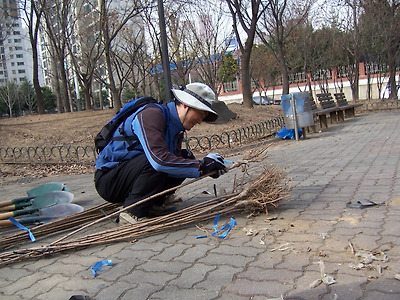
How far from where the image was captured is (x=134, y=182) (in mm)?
3240

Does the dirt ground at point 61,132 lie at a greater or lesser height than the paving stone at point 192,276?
greater

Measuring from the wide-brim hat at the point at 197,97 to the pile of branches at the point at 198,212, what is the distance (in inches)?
22.4

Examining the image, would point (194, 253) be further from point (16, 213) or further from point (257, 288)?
point (16, 213)

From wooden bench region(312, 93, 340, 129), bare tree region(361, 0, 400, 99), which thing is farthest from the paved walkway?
bare tree region(361, 0, 400, 99)

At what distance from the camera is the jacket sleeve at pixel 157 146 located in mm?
2975

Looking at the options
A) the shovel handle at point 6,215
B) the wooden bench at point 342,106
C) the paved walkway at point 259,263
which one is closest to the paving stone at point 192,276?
the paved walkway at point 259,263

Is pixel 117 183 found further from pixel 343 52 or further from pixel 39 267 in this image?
pixel 343 52

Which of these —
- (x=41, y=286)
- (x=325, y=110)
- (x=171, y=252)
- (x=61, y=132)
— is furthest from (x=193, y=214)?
(x=61, y=132)

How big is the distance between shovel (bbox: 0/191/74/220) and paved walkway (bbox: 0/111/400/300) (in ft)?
2.94

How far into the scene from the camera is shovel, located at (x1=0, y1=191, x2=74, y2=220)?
3.56 m

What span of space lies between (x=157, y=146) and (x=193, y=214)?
0.66m

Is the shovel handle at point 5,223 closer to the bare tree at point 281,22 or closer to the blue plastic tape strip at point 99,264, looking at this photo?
the blue plastic tape strip at point 99,264

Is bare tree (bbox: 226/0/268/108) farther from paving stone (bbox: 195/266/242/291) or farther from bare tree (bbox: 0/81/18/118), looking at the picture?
bare tree (bbox: 0/81/18/118)

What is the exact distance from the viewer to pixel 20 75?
96.6 metres
